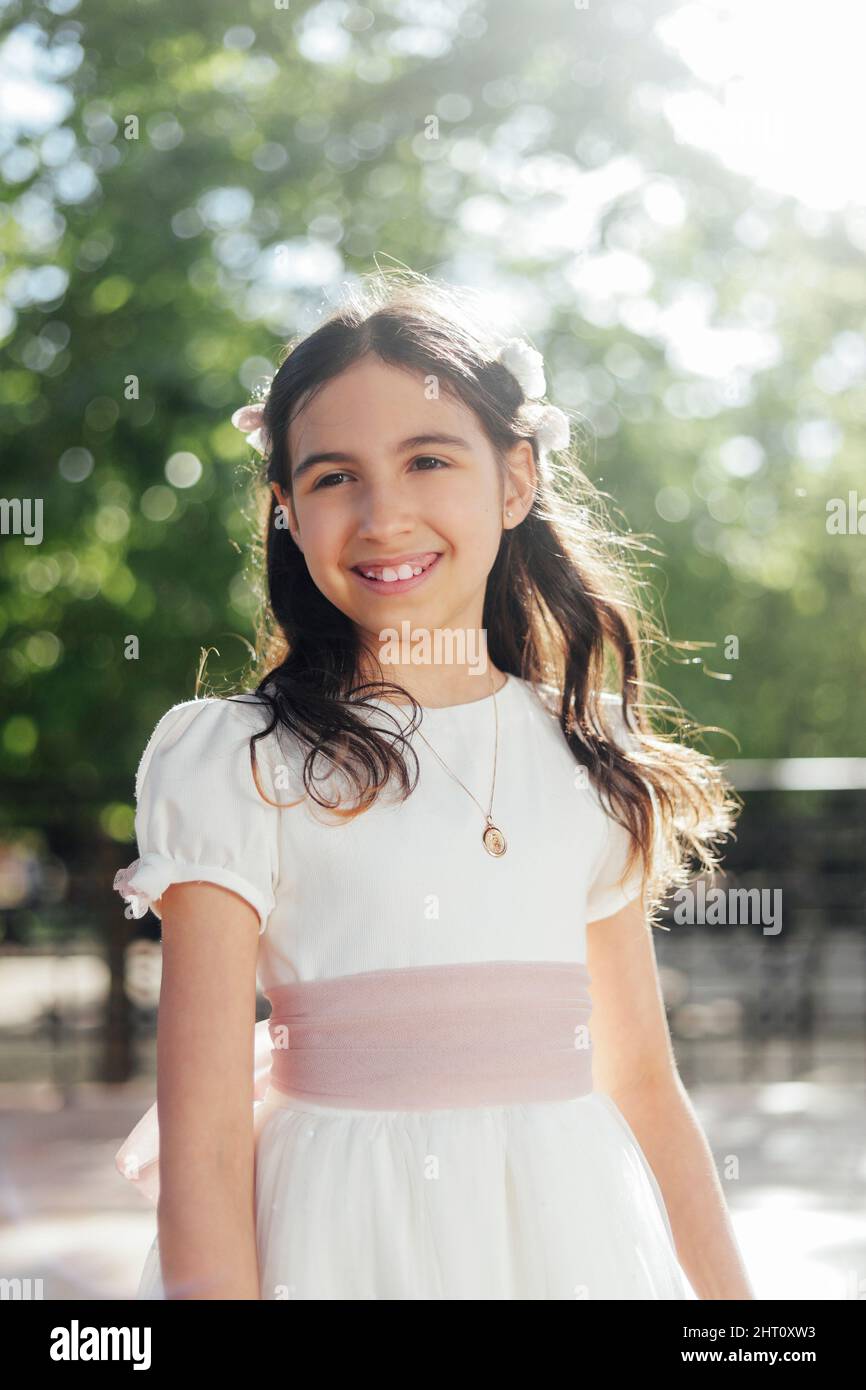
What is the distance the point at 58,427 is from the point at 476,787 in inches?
221

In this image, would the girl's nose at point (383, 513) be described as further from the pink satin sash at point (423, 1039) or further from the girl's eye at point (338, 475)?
the pink satin sash at point (423, 1039)

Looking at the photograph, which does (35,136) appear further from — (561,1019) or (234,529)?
(561,1019)

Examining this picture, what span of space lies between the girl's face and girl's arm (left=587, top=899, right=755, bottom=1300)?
0.47m

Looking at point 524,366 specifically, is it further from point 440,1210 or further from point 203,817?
point 440,1210

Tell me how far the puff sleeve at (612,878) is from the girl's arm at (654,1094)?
0.02 meters

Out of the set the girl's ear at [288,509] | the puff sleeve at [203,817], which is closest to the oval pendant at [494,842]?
the puff sleeve at [203,817]

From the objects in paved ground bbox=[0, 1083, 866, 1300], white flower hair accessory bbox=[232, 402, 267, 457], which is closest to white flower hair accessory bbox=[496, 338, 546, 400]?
white flower hair accessory bbox=[232, 402, 267, 457]

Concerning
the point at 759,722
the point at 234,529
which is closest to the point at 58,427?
the point at 234,529

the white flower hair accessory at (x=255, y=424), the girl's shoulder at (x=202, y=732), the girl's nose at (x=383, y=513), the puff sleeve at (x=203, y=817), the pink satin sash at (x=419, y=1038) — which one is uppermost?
the white flower hair accessory at (x=255, y=424)

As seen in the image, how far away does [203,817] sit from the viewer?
151 cm

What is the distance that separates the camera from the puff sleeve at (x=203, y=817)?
1496 mm

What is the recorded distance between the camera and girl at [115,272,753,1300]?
1.49m

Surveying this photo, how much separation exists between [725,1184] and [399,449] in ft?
15.4

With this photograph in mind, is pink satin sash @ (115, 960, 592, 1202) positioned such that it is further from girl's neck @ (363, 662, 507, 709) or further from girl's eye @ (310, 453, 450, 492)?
girl's eye @ (310, 453, 450, 492)
